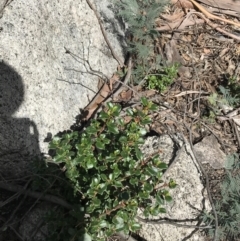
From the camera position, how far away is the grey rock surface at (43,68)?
2672mm

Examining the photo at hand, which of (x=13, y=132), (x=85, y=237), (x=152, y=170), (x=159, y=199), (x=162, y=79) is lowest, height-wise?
(x=85, y=237)

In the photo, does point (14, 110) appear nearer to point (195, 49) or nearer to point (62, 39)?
point (62, 39)

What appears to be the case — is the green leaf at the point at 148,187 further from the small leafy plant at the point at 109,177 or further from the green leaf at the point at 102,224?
the green leaf at the point at 102,224

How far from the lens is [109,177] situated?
243cm

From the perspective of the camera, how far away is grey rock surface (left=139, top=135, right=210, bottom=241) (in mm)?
2826

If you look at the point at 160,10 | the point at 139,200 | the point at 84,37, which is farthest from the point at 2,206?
the point at 160,10

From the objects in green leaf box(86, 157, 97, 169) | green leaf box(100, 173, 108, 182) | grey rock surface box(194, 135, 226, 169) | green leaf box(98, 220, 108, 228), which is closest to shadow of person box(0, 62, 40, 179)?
green leaf box(86, 157, 97, 169)

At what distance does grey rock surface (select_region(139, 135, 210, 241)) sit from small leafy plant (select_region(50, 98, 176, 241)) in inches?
12.6

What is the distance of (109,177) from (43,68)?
2.88 feet

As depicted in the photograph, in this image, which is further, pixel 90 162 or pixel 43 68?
pixel 43 68

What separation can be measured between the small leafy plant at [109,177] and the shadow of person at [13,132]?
0.24 meters

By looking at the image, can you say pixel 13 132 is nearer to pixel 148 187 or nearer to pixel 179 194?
pixel 148 187

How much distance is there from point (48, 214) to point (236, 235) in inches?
47.4

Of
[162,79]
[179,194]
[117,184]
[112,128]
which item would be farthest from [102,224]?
[162,79]
